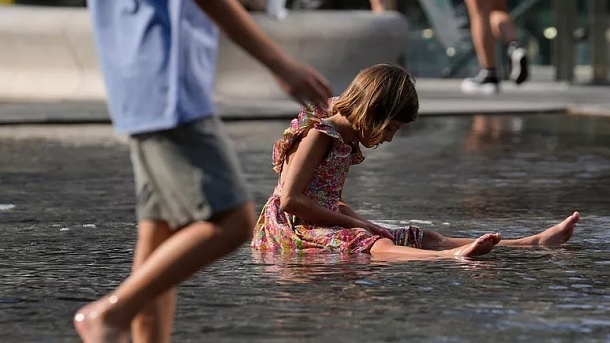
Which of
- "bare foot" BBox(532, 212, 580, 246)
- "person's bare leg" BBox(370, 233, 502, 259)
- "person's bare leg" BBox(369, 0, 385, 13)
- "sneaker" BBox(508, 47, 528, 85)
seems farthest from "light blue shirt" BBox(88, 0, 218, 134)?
"person's bare leg" BBox(369, 0, 385, 13)

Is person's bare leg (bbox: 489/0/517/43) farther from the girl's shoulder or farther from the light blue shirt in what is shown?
the light blue shirt

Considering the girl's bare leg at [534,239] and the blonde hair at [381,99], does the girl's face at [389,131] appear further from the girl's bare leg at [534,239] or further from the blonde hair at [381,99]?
the girl's bare leg at [534,239]

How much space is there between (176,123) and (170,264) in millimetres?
347

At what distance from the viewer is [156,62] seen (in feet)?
13.1

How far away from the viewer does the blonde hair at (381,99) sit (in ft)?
20.3

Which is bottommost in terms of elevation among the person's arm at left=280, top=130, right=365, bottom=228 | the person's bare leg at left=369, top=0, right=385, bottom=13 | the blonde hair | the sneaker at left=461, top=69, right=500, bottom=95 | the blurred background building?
the blurred background building

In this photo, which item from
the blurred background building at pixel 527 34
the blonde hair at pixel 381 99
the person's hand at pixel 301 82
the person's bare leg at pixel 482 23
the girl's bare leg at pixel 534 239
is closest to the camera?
the person's hand at pixel 301 82

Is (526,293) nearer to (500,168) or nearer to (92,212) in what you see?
(92,212)

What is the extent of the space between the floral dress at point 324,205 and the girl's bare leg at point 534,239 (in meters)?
0.07

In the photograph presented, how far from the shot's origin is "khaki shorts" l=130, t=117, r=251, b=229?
3.96 meters

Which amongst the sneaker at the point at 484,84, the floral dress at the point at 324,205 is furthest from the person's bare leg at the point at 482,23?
the floral dress at the point at 324,205

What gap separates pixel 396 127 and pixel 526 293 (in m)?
0.98

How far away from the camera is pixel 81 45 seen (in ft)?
63.6

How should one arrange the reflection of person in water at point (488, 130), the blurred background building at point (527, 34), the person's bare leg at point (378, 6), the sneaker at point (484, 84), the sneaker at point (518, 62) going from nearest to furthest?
1. the reflection of person in water at point (488, 130)
2. the sneaker at point (518, 62)
3. the sneaker at point (484, 84)
4. the person's bare leg at point (378, 6)
5. the blurred background building at point (527, 34)
